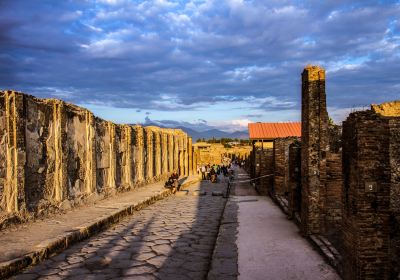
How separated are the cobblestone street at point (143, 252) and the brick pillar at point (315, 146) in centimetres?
200

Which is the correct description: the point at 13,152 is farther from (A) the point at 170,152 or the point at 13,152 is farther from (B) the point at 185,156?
(B) the point at 185,156

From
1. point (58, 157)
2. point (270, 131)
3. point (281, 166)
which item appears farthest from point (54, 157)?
point (270, 131)

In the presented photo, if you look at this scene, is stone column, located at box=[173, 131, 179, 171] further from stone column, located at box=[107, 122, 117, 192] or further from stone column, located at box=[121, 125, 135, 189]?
stone column, located at box=[107, 122, 117, 192]

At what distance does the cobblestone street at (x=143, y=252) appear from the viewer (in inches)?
223

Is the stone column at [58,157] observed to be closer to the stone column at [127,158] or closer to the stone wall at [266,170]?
the stone column at [127,158]

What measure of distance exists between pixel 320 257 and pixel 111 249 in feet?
11.9

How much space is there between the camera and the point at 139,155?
59.2 ft

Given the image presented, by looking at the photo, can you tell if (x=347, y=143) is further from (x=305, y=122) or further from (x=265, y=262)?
(x=305, y=122)

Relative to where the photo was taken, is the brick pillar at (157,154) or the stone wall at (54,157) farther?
the brick pillar at (157,154)

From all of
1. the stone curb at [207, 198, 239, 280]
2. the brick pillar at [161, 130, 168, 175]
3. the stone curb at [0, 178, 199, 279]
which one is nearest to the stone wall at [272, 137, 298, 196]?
the stone curb at [207, 198, 239, 280]

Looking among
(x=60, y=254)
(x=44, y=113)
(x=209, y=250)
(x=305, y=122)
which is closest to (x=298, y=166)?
(x=305, y=122)

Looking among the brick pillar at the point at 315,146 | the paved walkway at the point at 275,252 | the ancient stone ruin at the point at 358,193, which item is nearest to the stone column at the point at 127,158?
the paved walkway at the point at 275,252

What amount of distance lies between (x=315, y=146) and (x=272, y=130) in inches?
993

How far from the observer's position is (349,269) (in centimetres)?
463
